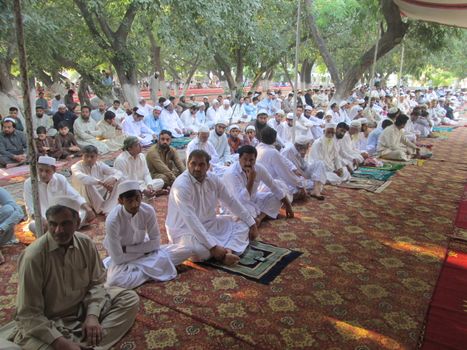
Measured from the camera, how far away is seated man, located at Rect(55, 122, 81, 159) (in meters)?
7.56

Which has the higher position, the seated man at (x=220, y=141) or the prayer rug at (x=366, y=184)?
the seated man at (x=220, y=141)

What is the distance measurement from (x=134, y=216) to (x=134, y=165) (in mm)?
2219

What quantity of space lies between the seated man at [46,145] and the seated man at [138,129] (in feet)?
6.27

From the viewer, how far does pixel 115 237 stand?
9.36ft

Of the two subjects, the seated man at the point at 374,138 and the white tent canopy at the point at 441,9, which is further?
the seated man at the point at 374,138

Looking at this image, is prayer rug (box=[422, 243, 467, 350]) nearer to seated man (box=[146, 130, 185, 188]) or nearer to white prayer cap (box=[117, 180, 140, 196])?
white prayer cap (box=[117, 180, 140, 196])

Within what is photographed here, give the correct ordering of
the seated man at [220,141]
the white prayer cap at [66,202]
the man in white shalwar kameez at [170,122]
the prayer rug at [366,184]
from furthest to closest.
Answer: the man in white shalwar kameez at [170,122] < the seated man at [220,141] < the prayer rug at [366,184] < the white prayer cap at [66,202]

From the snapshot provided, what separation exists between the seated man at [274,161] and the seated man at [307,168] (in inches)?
13.3

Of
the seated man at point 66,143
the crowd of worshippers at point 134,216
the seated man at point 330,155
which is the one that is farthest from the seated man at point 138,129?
the seated man at point 330,155

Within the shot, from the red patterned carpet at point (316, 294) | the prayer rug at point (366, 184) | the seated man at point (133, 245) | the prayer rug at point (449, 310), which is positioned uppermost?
the seated man at point (133, 245)

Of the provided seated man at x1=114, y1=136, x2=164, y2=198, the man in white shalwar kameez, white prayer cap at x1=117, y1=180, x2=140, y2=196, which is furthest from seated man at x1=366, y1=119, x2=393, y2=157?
white prayer cap at x1=117, y1=180, x2=140, y2=196

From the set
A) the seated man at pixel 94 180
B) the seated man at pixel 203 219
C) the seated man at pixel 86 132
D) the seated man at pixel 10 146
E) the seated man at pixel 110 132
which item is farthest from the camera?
the seated man at pixel 110 132

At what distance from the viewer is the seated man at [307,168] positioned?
531 cm

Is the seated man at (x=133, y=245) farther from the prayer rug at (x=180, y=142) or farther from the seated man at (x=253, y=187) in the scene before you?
the prayer rug at (x=180, y=142)
